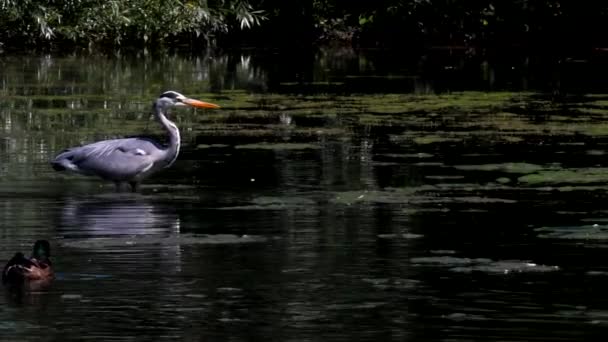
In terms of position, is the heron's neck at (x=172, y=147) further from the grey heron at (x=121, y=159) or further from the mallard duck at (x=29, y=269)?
the mallard duck at (x=29, y=269)

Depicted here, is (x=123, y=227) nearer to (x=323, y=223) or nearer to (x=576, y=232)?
(x=323, y=223)

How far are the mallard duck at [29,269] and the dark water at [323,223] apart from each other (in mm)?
98

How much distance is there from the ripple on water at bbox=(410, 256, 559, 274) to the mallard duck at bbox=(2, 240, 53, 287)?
2.18 meters

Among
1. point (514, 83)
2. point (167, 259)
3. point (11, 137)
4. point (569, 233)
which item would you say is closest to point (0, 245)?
point (167, 259)

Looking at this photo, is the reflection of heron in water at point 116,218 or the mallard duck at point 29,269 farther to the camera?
the reflection of heron in water at point 116,218

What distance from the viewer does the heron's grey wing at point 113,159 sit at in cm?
1434

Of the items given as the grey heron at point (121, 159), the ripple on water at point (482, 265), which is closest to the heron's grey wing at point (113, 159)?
the grey heron at point (121, 159)

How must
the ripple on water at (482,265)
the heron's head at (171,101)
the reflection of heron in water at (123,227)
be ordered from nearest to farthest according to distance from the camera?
1. the ripple on water at (482,265)
2. the reflection of heron in water at (123,227)
3. the heron's head at (171,101)

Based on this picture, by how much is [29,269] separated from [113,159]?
4.91 m

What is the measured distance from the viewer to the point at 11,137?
19.0 metres

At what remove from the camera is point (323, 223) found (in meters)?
12.4

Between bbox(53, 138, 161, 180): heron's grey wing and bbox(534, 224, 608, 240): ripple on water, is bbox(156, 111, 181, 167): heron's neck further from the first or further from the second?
bbox(534, 224, 608, 240): ripple on water

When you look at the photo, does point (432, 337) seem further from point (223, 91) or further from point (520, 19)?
point (520, 19)

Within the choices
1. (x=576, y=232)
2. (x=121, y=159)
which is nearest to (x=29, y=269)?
(x=576, y=232)
